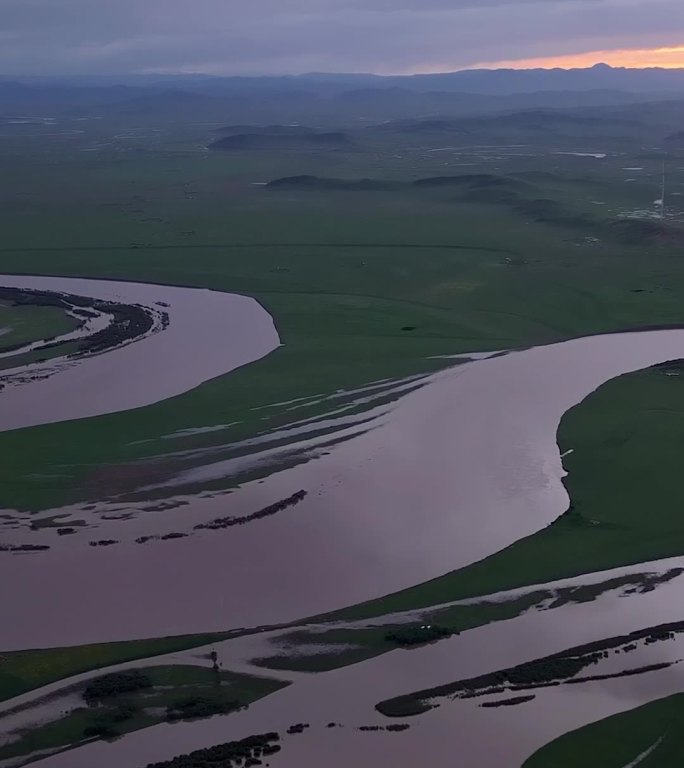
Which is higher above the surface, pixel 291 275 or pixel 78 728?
pixel 291 275

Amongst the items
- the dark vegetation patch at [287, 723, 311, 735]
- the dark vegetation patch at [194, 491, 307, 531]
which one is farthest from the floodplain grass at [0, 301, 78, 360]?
the dark vegetation patch at [287, 723, 311, 735]

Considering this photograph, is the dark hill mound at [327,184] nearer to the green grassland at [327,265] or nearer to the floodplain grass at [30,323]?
the green grassland at [327,265]

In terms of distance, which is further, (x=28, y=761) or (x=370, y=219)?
(x=370, y=219)

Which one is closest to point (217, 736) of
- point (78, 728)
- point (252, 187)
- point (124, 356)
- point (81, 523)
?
point (78, 728)

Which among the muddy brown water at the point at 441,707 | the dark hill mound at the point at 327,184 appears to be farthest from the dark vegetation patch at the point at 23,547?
the dark hill mound at the point at 327,184

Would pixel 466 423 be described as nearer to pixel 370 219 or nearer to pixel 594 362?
pixel 594 362

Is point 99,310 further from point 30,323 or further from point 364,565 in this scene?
point 364,565

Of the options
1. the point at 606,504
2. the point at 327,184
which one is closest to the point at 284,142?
the point at 327,184
